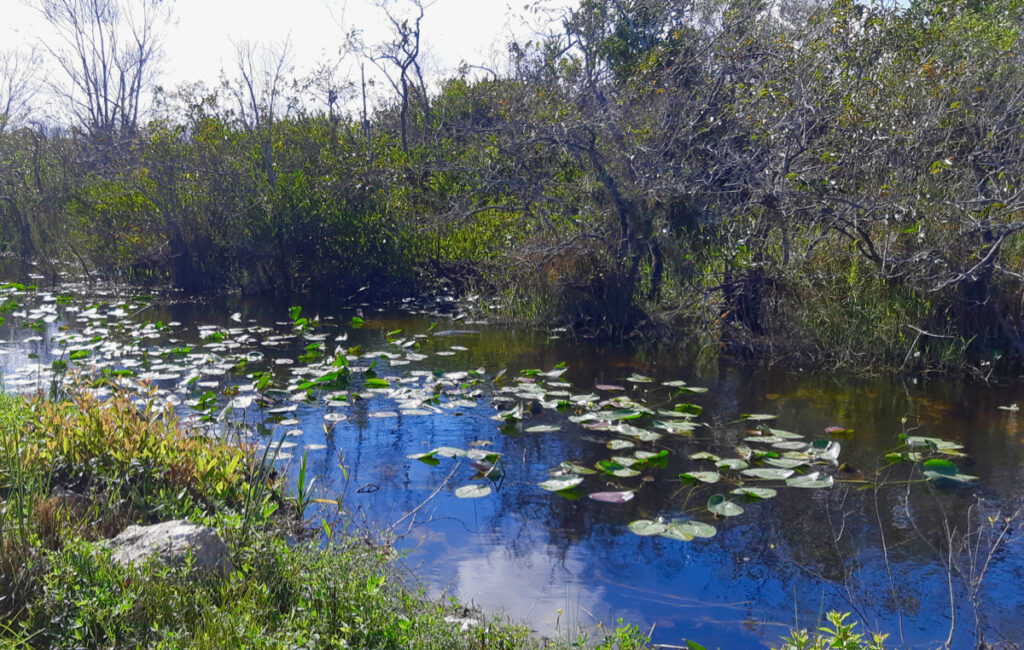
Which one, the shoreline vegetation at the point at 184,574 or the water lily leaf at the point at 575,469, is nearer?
the shoreline vegetation at the point at 184,574

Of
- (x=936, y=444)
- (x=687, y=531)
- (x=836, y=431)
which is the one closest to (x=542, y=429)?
(x=687, y=531)

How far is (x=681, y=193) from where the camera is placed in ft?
28.9

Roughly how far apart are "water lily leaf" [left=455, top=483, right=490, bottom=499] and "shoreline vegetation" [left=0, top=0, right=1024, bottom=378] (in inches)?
177

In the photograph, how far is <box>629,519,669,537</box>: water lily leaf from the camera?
4.38 metres

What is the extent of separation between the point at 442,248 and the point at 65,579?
10.3m

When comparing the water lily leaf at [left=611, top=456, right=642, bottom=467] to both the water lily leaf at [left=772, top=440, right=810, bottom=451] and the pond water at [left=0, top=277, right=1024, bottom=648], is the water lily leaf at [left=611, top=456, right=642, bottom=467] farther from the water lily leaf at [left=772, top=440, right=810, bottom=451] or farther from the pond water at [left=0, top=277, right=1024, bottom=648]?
the water lily leaf at [left=772, top=440, right=810, bottom=451]

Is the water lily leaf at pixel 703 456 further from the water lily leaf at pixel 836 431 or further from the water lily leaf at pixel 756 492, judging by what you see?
the water lily leaf at pixel 836 431

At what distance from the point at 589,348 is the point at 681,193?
2.03m

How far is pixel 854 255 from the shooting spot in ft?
27.2

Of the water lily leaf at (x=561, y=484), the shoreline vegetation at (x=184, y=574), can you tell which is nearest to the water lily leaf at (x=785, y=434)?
the water lily leaf at (x=561, y=484)

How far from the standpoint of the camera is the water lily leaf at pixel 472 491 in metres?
4.93

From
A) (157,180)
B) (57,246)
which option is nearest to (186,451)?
(157,180)

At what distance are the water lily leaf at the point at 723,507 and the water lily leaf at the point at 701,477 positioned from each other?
36 centimetres

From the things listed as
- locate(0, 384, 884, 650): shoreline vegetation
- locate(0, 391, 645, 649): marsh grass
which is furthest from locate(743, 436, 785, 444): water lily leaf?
locate(0, 391, 645, 649): marsh grass
